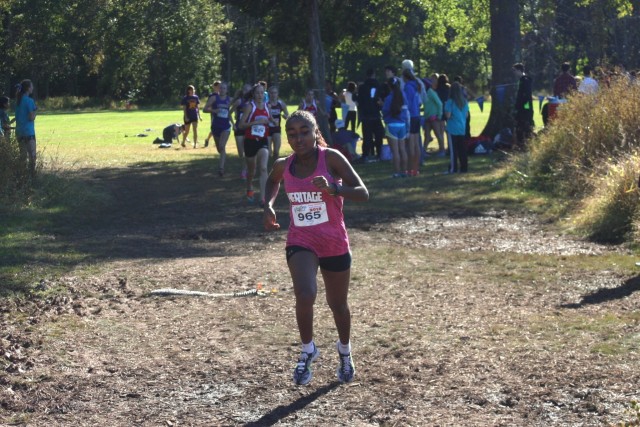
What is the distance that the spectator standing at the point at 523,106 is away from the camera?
74.6 ft

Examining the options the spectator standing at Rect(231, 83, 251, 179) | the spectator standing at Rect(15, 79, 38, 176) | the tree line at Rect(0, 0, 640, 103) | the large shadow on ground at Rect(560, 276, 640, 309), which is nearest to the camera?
the large shadow on ground at Rect(560, 276, 640, 309)

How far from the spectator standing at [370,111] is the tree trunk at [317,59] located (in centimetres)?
166

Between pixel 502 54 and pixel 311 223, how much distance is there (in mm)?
20986

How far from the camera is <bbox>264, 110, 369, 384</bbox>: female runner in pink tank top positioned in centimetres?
680

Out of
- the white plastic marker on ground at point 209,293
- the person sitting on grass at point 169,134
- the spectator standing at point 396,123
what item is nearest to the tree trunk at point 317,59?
the spectator standing at point 396,123

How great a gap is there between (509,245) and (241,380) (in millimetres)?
6573

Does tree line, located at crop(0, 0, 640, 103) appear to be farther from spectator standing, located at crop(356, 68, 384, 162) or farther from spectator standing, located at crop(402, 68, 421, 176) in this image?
spectator standing, located at crop(402, 68, 421, 176)

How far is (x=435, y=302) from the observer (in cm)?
970

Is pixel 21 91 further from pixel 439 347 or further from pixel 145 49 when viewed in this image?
pixel 145 49

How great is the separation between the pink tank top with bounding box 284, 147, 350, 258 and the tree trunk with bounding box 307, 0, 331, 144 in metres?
19.7

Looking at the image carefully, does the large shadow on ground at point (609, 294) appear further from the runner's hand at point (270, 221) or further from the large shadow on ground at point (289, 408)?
the runner's hand at point (270, 221)

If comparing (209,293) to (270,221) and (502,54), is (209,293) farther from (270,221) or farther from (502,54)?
(502,54)

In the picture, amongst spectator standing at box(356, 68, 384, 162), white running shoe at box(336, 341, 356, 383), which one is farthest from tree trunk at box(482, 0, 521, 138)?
white running shoe at box(336, 341, 356, 383)

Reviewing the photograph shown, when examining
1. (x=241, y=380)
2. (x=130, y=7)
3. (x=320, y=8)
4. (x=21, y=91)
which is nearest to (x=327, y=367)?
(x=241, y=380)
